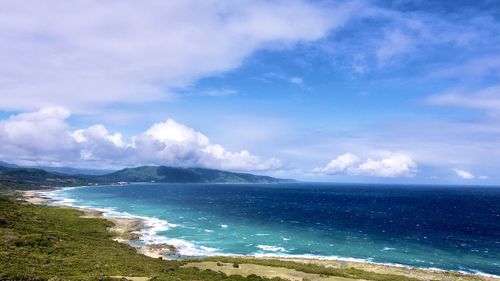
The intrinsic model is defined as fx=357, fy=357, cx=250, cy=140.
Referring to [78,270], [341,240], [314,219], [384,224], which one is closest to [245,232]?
[341,240]

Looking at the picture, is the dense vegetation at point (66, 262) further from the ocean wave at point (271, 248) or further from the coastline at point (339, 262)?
the ocean wave at point (271, 248)

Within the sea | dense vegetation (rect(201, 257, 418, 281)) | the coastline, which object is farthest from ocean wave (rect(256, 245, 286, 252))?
dense vegetation (rect(201, 257, 418, 281))

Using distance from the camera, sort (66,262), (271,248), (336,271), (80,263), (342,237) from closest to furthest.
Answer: (66,262) → (80,263) → (336,271) → (271,248) → (342,237)

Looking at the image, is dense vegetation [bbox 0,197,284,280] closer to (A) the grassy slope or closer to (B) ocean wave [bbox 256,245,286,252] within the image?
(A) the grassy slope

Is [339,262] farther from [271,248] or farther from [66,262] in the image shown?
[66,262]

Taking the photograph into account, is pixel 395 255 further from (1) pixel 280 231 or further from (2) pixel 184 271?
(2) pixel 184 271

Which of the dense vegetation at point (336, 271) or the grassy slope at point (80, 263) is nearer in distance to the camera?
the grassy slope at point (80, 263)

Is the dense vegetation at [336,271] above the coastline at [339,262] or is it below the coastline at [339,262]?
above

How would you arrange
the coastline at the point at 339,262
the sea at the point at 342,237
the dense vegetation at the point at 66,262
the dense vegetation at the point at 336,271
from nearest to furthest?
the dense vegetation at the point at 66,262 < the dense vegetation at the point at 336,271 < the coastline at the point at 339,262 < the sea at the point at 342,237

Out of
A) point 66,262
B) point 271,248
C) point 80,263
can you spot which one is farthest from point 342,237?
point 66,262

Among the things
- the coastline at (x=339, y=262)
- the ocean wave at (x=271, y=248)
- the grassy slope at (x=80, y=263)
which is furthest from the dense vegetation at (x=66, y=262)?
the ocean wave at (x=271, y=248)

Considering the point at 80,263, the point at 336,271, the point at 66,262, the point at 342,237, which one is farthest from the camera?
the point at 342,237
